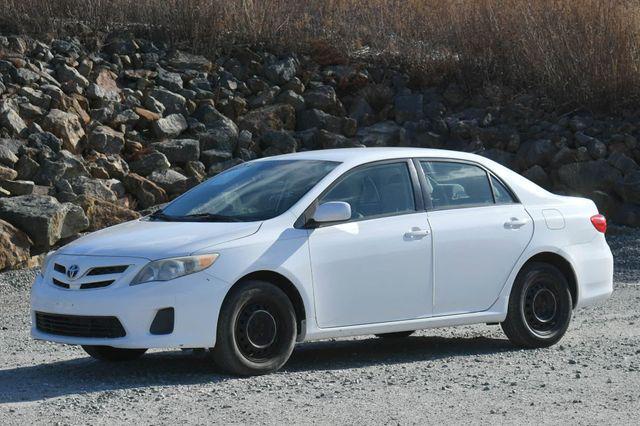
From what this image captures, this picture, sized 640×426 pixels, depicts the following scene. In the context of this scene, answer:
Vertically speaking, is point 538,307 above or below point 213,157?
below

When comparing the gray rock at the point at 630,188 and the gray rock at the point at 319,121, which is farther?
the gray rock at the point at 319,121

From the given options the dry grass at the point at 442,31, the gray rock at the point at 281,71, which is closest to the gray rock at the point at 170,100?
the gray rock at the point at 281,71

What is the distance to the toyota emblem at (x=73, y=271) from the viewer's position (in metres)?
8.79

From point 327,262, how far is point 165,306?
1.26m

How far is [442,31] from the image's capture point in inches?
946

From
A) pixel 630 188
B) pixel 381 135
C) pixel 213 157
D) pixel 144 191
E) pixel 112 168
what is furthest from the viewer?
pixel 381 135

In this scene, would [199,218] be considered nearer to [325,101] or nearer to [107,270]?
[107,270]

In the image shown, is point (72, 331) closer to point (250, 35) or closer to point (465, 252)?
point (465, 252)

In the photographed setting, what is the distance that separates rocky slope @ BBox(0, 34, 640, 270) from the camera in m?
17.8

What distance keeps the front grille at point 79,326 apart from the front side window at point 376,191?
5.82 feet

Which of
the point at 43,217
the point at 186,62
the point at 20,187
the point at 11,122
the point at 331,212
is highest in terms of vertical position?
the point at 186,62

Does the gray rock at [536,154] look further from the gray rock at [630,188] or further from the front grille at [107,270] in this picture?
the front grille at [107,270]

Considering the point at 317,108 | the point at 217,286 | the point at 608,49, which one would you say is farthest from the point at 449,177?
the point at 608,49

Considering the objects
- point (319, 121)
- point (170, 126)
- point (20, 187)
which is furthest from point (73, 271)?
point (319, 121)
